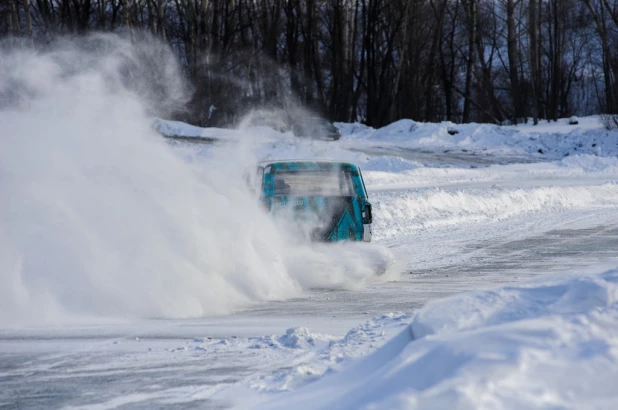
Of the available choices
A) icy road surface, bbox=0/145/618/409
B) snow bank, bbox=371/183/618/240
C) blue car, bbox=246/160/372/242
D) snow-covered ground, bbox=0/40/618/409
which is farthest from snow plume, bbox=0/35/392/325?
snow bank, bbox=371/183/618/240

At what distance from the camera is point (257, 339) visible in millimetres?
6656

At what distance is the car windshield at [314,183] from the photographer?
11.0m

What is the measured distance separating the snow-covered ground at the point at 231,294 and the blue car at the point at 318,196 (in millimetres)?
224

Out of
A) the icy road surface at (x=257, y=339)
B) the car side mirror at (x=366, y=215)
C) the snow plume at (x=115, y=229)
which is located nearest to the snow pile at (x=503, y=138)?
the icy road surface at (x=257, y=339)

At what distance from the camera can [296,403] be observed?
462cm

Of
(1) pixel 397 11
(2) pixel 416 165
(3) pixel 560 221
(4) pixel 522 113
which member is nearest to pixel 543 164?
(2) pixel 416 165

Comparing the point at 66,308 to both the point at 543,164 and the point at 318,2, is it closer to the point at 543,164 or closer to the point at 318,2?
the point at 543,164

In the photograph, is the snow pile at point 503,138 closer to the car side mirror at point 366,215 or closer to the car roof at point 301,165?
the car roof at point 301,165

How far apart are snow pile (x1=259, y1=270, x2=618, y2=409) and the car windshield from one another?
18.6 ft

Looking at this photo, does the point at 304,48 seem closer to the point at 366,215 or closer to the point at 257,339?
the point at 366,215

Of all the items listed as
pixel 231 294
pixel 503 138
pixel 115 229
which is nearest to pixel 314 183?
pixel 231 294

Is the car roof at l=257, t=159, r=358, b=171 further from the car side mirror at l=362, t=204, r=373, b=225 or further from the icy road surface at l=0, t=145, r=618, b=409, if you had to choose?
the icy road surface at l=0, t=145, r=618, b=409

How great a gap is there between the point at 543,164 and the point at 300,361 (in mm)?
32658

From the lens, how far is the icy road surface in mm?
5242
